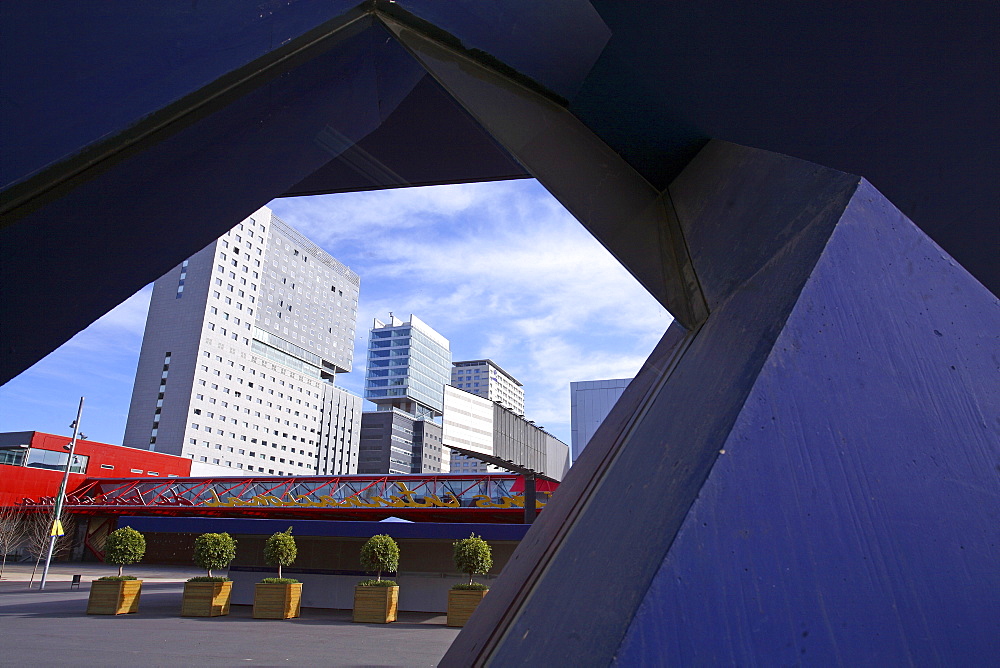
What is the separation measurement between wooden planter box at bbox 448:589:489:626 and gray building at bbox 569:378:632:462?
662 centimetres

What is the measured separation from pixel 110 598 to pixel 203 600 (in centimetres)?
248

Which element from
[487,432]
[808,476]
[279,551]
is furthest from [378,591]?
[808,476]

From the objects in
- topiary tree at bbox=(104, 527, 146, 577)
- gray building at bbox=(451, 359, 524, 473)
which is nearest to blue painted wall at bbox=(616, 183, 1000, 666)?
topiary tree at bbox=(104, 527, 146, 577)

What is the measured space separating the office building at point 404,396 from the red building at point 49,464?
1693 inches

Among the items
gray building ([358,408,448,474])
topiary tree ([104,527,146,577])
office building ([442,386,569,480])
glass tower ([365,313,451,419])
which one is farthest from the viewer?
gray building ([358,408,448,474])

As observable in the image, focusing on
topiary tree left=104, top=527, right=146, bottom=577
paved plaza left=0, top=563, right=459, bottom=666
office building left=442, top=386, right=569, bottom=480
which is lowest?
paved plaza left=0, top=563, right=459, bottom=666

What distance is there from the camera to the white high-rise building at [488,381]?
75438 mm

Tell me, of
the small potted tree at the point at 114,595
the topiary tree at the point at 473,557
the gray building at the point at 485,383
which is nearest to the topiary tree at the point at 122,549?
the small potted tree at the point at 114,595

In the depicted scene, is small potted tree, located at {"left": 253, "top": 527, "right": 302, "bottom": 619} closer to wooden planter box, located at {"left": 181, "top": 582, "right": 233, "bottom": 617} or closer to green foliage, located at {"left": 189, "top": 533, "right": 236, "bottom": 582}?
wooden planter box, located at {"left": 181, "top": 582, "right": 233, "bottom": 617}

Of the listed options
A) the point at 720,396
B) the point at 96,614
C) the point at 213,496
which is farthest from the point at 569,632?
the point at 213,496

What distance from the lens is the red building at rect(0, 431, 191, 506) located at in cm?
3728

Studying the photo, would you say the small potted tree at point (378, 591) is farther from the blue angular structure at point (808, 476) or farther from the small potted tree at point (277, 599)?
the blue angular structure at point (808, 476)

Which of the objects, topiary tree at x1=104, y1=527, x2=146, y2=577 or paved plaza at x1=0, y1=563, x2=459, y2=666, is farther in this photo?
topiary tree at x1=104, y1=527, x2=146, y2=577

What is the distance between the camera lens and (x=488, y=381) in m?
90.4
